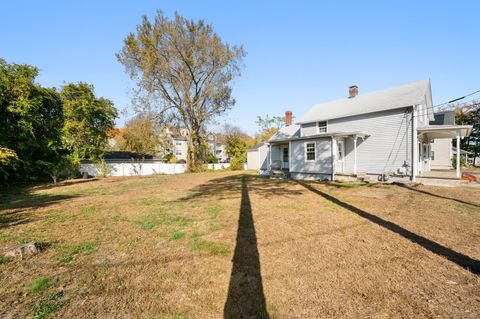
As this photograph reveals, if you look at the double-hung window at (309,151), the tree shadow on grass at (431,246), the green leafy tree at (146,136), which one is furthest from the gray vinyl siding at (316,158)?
the green leafy tree at (146,136)

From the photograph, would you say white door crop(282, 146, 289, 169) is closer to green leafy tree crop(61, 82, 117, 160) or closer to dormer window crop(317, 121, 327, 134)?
dormer window crop(317, 121, 327, 134)

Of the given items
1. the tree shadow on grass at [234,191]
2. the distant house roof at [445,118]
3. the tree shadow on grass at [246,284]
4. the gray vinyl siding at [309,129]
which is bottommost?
the tree shadow on grass at [246,284]

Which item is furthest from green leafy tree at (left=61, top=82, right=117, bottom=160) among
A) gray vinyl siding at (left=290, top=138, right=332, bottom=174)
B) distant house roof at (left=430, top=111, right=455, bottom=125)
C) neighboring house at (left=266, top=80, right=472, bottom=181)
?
distant house roof at (left=430, top=111, right=455, bottom=125)

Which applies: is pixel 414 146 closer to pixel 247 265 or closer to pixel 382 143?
pixel 382 143

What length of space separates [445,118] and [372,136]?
11.4m

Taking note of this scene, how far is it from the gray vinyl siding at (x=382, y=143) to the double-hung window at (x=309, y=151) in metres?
2.31

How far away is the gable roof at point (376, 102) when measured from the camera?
14286mm

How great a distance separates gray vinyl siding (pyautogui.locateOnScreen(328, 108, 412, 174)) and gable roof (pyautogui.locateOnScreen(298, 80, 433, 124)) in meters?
0.51

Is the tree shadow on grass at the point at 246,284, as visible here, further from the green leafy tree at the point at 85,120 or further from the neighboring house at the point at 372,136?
the green leafy tree at the point at 85,120

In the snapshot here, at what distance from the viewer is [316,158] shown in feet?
54.1

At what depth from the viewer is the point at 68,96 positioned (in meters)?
20.3

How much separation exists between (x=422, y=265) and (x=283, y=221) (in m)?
3.16

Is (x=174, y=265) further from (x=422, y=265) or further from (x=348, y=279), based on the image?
(x=422, y=265)

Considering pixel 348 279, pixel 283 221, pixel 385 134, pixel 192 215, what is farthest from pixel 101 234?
pixel 385 134
